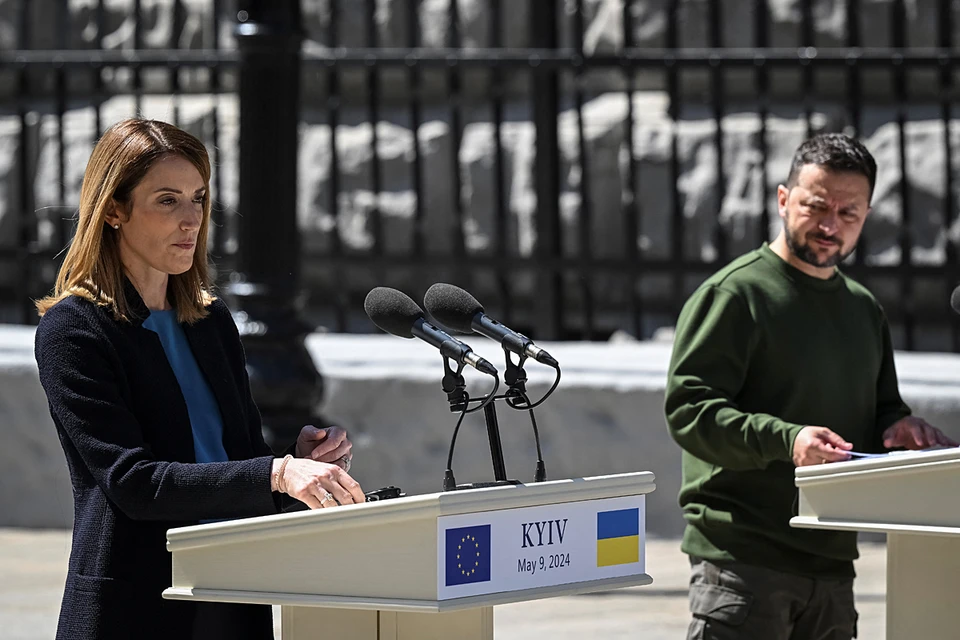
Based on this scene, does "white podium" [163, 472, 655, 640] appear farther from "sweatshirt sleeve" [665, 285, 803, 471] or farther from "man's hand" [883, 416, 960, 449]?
"man's hand" [883, 416, 960, 449]

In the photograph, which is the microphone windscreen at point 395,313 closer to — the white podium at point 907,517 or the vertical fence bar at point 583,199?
the white podium at point 907,517

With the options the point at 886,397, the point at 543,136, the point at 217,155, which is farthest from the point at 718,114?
the point at 886,397

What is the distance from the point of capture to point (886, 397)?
4.17 m

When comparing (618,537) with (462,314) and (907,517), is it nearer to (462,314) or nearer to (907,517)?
(462,314)

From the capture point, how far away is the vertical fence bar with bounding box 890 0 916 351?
7438 mm

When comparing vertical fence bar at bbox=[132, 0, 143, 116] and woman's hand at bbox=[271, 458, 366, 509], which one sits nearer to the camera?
woman's hand at bbox=[271, 458, 366, 509]

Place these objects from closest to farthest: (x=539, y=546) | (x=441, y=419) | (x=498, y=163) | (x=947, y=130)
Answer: (x=539, y=546) → (x=947, y=130) → (x=441, y=419) → (x=498, y=163)

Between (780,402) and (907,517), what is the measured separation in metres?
0.74

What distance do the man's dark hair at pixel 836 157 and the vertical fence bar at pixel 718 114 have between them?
11.4 ft

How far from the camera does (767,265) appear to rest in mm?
4062

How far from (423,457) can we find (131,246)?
4.66 m

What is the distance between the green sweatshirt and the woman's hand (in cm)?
134

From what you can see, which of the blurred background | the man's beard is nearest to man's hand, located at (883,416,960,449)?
the man's beard

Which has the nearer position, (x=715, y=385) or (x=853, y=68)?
(x=715, y=385)
